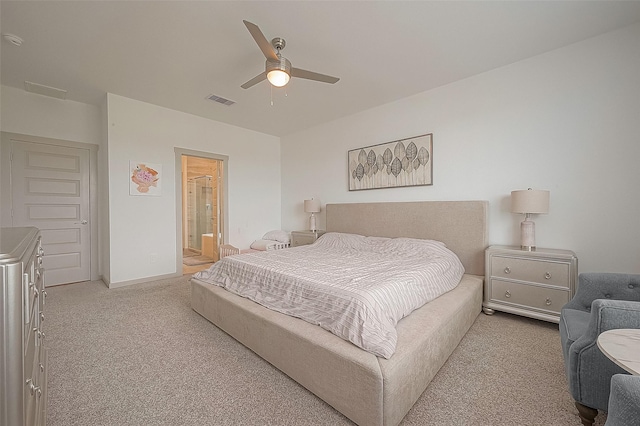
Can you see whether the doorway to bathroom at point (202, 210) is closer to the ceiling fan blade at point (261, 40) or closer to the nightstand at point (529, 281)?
the ceiling fan blade at point (261, 40)

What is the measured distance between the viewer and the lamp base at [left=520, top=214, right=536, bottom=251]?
264 centimetres

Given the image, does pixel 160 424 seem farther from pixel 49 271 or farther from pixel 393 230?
pixel 49 271

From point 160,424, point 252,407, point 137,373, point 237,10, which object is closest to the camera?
point 160,424

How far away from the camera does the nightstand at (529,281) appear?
2354 mm

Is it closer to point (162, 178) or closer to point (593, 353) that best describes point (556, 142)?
point (593, 353)

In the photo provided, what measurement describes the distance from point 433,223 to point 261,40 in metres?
2.73

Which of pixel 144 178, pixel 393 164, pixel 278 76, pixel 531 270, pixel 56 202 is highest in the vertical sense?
pixel 278 76

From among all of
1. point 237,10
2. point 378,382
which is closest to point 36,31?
point 237,10

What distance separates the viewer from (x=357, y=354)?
1402 millimetres

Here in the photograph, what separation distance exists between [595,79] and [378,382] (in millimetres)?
3375

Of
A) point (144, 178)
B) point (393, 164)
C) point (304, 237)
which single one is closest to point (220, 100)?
point (144, 178)

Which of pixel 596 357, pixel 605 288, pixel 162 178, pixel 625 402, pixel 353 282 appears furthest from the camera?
pixel 162 178

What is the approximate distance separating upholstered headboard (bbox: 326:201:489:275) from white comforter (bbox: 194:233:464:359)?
0.23 m

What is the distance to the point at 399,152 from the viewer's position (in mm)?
3760
